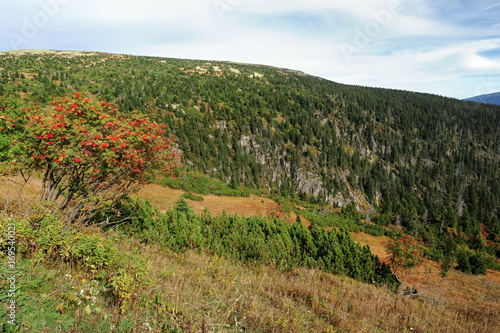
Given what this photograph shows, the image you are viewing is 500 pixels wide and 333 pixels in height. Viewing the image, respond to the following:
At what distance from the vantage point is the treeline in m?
7.73

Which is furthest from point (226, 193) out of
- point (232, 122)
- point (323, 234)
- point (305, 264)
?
point (232, 122)

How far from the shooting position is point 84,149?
18.3ft

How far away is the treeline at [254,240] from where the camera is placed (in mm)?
7734

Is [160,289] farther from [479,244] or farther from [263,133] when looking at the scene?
[263,133]

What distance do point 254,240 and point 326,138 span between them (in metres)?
91.6

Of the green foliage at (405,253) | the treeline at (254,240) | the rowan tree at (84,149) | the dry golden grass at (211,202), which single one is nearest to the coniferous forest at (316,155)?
the treeline at (254,240)

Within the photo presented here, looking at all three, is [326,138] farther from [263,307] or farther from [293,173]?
[263,307]

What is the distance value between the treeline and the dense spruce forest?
2797 cm

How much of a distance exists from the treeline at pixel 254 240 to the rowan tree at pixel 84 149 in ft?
5.16

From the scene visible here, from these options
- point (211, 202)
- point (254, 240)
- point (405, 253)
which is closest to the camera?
point (254, 240)

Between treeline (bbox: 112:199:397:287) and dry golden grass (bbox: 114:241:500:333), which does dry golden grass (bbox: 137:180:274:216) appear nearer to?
treeline (bbox: 112:199:397:287)

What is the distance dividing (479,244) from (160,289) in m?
66.6

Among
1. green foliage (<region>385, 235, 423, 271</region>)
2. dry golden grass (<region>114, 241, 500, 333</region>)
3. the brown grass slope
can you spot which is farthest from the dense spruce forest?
the brown grass slope

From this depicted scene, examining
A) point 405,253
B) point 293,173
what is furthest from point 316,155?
point 405,253
